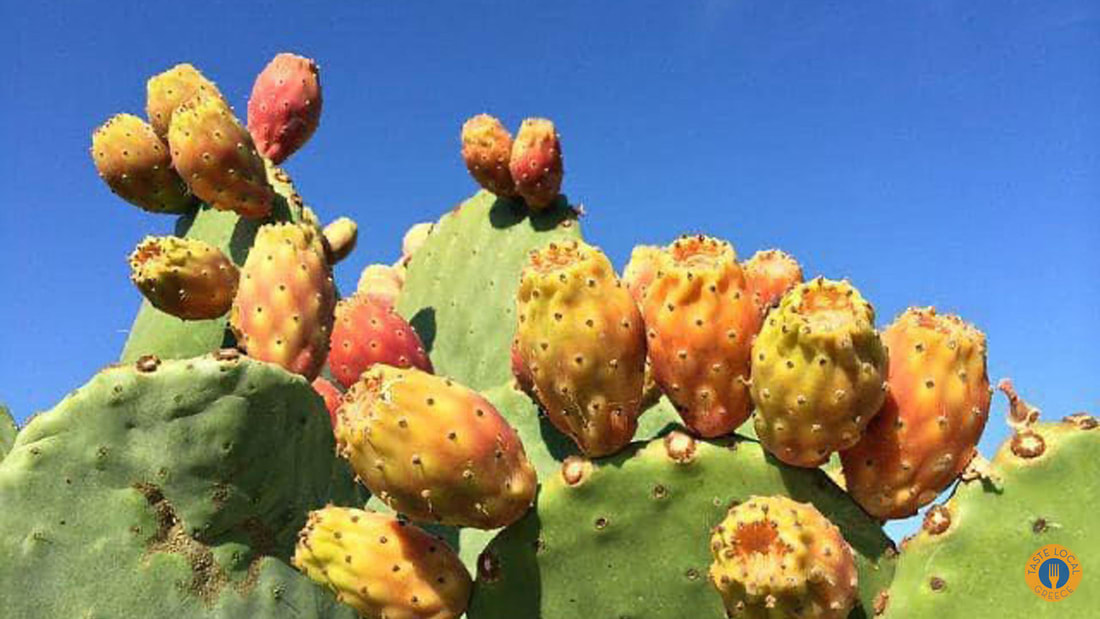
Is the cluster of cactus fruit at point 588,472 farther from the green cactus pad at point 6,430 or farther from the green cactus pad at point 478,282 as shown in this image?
the green cactus pad at point 478,282

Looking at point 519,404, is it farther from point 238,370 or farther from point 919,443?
point 919,443

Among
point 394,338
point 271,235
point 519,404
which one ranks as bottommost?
point 519,404

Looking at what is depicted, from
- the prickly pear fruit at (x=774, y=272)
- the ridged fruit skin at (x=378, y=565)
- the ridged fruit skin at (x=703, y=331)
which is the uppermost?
the ridged fruit skin at (x=703, y=331)

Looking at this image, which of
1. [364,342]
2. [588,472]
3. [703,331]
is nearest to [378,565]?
[588,472]

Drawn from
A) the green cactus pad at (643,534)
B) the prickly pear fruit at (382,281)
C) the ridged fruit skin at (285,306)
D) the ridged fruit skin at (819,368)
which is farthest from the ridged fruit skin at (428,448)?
the prickly pear fruit at (382,281)

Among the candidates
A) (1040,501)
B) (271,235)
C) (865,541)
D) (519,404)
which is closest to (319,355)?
(271,235)

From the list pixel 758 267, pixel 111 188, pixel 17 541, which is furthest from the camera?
pixel 111 188

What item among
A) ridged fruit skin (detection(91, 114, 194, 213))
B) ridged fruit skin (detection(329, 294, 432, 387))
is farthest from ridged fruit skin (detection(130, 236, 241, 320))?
ridged fruit skin (detection(91, 114, 194, 213))
